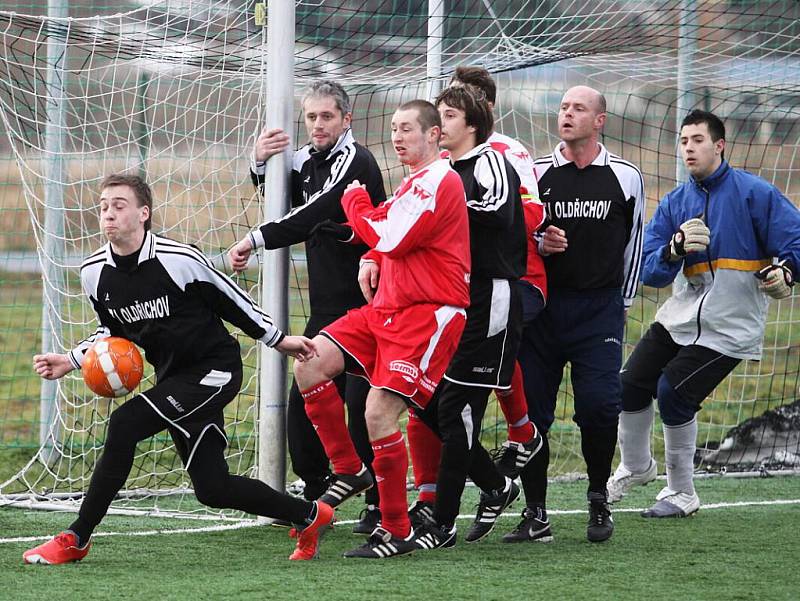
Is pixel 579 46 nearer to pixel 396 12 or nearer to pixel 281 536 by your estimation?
pixel 396 12

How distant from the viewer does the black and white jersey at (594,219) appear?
577 centimetres

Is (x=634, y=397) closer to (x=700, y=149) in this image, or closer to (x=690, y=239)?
(x=690, y=239)

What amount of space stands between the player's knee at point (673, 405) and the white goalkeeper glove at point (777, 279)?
0.69 metres

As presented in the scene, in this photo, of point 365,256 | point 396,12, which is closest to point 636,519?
point 365,256

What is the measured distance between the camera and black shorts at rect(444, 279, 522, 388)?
530cm

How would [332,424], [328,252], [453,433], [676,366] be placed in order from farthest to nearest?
[676,366], [328,252], [332,424], [453,433]

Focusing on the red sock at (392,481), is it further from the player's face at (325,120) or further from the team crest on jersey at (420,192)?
the player's face at (325,120)

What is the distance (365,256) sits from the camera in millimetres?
5402

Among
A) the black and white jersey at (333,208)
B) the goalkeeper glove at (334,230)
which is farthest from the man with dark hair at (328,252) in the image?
the goalkeeper glove at (334,230)

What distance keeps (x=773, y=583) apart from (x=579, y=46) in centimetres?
391

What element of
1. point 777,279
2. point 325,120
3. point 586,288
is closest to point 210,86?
point 325,120

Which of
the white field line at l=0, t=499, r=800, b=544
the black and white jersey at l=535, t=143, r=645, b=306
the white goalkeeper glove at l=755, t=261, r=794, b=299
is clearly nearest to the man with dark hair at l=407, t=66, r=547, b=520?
the black and white jersey at l=535, t=143, r=645, b=306

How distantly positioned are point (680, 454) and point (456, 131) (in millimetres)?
2258

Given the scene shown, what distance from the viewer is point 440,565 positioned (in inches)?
196
